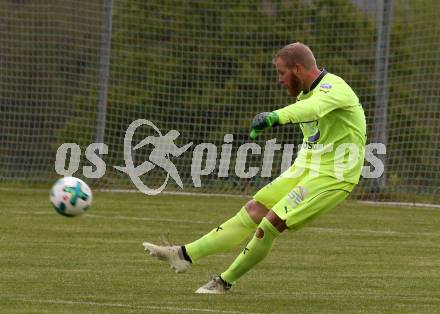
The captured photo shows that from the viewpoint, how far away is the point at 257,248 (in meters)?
8.64

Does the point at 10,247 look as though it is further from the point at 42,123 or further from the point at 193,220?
the point at 42,123

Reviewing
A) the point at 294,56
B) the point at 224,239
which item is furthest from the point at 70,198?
the point at 294,56

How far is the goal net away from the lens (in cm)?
1928

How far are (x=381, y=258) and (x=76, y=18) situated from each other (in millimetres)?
10161

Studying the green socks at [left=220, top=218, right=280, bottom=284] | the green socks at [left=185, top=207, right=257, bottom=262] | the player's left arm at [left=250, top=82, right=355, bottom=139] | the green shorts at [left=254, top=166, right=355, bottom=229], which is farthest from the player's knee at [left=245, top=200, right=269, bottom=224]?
the player's left arm at [left=250, top=82, right=355, bottom=139]

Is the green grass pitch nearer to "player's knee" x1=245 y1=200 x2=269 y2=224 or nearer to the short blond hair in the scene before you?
"player's knee" x1=245 y1=200 x2=269 y2=224

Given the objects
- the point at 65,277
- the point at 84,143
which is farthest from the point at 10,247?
the point at 84,143

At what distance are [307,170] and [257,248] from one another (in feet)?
2.28

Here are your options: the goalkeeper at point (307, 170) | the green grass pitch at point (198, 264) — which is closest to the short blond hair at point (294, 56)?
the goalkeeper at point (307, 170)

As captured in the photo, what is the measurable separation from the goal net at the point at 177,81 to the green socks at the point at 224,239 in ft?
33.5

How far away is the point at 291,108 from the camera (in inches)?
311

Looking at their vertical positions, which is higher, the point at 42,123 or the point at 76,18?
the point at 76,18

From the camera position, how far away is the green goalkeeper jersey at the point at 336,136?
8570 millimetres

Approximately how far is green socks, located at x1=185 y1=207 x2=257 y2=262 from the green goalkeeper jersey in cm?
64
